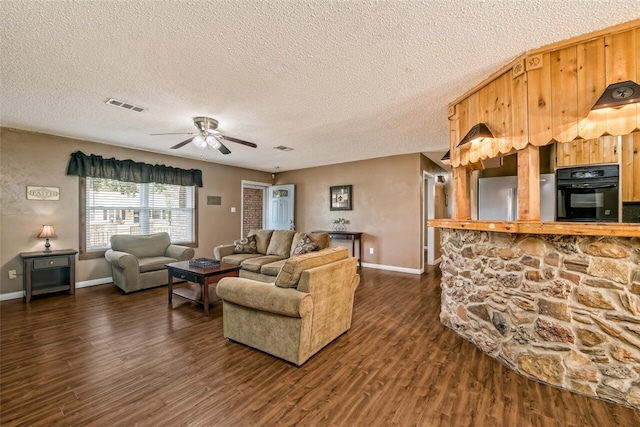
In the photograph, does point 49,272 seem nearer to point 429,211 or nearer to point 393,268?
point 393,268

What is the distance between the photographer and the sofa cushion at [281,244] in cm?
479

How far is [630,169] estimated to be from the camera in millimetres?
3250

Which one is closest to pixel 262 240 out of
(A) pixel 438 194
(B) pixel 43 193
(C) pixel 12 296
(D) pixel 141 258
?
(D) pixel 141 258

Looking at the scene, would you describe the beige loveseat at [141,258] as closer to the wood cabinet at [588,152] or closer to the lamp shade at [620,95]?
the lamp shade at [620,95]

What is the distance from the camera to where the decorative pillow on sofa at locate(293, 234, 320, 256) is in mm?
4270

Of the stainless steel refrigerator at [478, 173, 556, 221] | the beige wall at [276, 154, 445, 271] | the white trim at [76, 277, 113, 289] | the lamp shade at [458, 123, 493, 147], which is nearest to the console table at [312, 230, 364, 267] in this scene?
the beige wall at [276, 154, 445, 271]

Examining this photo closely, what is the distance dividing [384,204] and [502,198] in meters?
2.17

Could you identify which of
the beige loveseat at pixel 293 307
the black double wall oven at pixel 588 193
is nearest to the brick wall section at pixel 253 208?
the beige loveseat at pixel 293 307

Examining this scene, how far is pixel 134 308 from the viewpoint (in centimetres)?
351

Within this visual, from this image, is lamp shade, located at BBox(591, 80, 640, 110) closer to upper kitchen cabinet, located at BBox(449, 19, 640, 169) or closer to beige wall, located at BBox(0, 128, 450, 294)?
upper kitchen cabinet, located at BBox(449, 19, 640, 169)

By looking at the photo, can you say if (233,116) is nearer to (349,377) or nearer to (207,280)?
(207,280)

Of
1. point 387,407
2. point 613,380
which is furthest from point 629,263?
point 387,407

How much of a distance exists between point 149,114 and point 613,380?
4.93 m

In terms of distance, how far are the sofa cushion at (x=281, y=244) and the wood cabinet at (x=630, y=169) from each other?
457 centimetres
